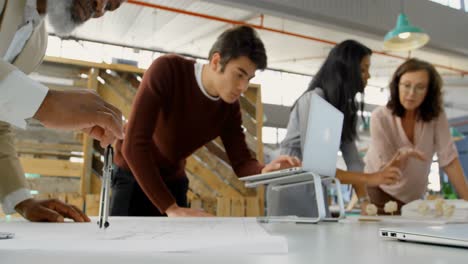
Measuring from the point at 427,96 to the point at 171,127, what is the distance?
1.20 meters

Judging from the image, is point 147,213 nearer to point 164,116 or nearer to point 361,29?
point 164,116

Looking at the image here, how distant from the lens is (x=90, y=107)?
0.62 meters

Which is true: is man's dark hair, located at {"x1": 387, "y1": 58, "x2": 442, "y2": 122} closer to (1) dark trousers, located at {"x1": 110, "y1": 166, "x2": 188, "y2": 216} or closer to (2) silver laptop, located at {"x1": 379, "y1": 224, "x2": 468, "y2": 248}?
(1) dark trousers, located at {"x1": 110, "y1": 166, "x2": 188, "y2": 216}

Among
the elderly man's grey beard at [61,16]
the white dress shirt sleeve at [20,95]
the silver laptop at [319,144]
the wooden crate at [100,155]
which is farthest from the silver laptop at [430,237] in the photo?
the wooden crate at [100,155]

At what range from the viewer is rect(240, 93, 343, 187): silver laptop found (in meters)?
0.99

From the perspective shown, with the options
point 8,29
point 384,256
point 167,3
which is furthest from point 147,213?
point 167,3

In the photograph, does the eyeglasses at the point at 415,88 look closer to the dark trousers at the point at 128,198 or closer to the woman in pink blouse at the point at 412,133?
the woman in pink blouse at the point at 412,133

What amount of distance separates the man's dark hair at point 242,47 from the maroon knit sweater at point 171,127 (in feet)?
0.49

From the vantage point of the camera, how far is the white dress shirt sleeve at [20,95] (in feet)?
1.90

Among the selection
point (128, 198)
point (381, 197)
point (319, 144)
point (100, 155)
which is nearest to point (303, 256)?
point (319, 144)

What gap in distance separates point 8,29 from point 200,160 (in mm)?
2558

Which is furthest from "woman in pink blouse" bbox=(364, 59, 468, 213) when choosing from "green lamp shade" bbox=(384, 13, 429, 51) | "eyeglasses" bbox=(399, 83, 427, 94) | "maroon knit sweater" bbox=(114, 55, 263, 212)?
"green lamp shade" bbox=(384, 13, 429, 51)

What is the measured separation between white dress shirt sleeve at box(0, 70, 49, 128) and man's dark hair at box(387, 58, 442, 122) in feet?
Result: 5.31

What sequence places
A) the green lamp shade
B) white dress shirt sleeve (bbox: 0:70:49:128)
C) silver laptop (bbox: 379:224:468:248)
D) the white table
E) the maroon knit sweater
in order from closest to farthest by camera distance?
the white table, silver laptop (bbox: 379:224:468:248), white dress shirt sleeve (bbox: 0:70:49:128), the maroon knit sweater, the green lamp shade
